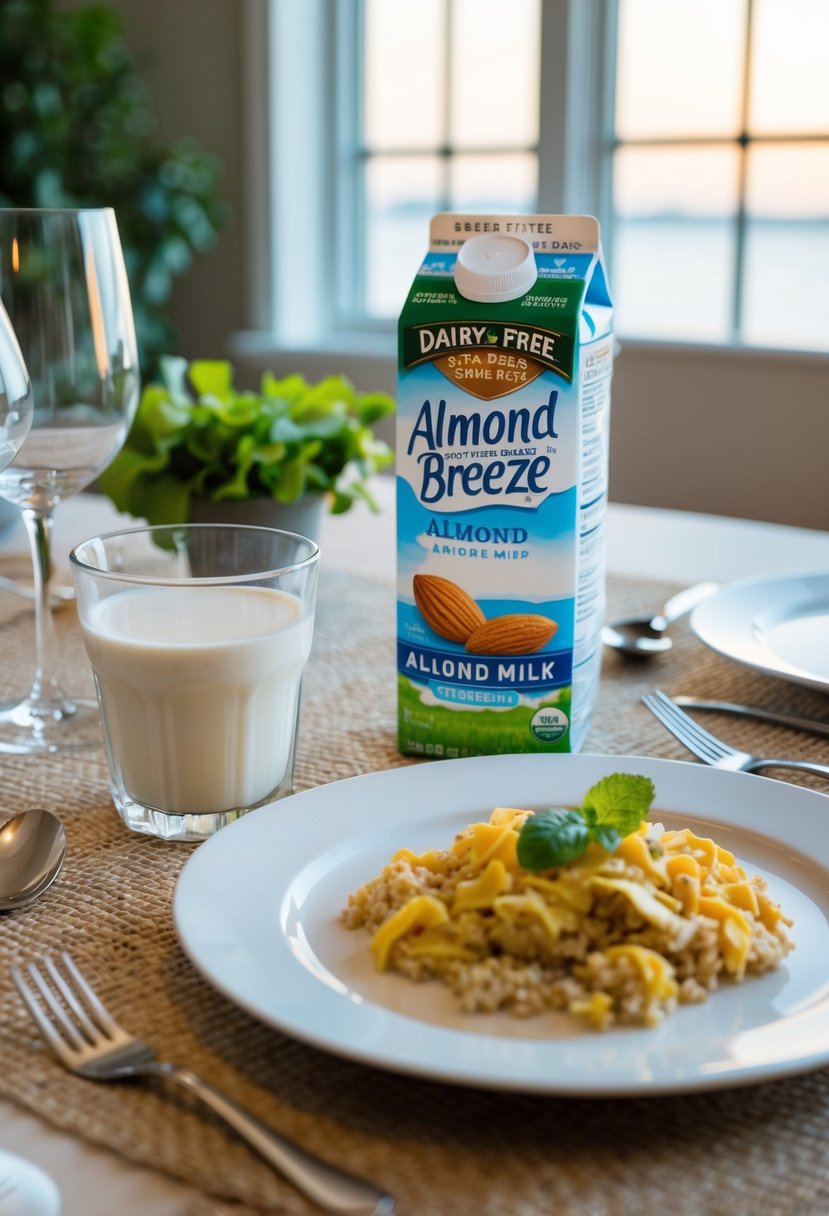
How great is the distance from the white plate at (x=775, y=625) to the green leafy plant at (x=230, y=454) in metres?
0.39

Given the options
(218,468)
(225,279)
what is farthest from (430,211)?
(218,468)

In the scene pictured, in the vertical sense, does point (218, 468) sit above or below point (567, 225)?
below

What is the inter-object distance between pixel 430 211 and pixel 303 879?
3.34m

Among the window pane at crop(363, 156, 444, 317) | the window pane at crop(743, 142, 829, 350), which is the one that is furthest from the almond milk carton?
the window pane at crop(363, 156, 444, 317)

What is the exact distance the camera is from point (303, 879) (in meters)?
0.65

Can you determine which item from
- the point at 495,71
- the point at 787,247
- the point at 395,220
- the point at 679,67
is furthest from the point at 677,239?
the point at 395,220

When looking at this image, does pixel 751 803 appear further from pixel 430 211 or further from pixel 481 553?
pixel 430 211

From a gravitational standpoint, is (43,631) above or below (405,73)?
below

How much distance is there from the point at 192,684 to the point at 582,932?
0.31 meters

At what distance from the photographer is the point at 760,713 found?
962 mm

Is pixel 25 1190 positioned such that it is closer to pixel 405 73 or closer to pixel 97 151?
pixel 97 151

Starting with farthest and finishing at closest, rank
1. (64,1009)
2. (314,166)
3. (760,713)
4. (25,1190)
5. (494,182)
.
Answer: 1. (314,166)
2. (494,182)
3. (760,713)
4. (64,1009)
5. (25,1190)

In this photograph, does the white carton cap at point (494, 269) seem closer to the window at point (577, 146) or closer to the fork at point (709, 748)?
the fork at point (709, 748)

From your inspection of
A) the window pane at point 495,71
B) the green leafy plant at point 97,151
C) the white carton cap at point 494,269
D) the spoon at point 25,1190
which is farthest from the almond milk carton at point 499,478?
the green leafy plant at point 97,151
